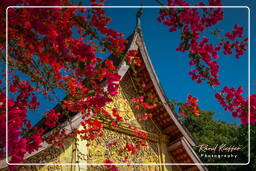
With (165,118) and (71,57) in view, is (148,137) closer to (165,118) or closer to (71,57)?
(165,118)

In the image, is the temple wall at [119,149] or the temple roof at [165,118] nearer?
the temple wall at [119,149]

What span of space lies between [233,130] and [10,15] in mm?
23164

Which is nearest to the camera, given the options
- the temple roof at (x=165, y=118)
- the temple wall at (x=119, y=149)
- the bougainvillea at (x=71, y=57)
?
the bougainvillea at (x=71, y=57)

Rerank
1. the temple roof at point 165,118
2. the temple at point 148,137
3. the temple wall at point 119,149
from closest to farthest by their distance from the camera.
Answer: the temple wall at point 119,149, the temple at point 148,137, the temple roof at point 165,118

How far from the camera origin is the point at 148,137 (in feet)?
24.7

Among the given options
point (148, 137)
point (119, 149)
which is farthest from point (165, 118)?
point (119, 149)

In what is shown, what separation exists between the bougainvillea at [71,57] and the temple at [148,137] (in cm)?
88

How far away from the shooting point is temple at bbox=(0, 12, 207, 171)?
238 inches

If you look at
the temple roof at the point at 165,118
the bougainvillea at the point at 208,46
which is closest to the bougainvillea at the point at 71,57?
the bougainvillea at the point at 208,46

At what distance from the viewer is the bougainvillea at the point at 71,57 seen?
3.76 meters

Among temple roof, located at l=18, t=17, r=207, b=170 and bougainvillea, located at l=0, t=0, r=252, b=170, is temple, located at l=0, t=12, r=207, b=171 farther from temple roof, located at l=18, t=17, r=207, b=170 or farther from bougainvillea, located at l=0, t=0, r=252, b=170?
bougainvillea, located at l=0, t=0, r=252, b=170

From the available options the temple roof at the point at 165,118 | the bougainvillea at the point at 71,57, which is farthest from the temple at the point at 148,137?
the bougainvillea at the point at 71,57

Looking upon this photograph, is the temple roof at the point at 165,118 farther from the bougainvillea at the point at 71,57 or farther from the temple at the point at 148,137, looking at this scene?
the bougainvillea at the point at 71,57

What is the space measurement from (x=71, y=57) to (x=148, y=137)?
415cm
